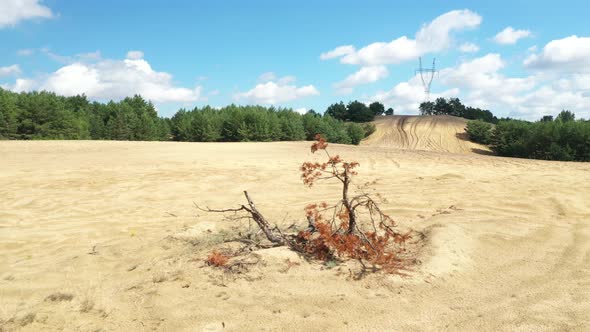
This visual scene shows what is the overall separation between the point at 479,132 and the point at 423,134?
6.31 meters

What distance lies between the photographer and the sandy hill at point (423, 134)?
43.5 meters

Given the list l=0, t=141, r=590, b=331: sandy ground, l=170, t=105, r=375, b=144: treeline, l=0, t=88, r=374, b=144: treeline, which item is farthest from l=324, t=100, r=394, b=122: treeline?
l=0, t=141, r=590, b=331: sandy ground

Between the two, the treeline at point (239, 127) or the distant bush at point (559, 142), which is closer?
the distant bush at point (559, 142)

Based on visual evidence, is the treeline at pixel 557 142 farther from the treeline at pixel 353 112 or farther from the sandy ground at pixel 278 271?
the treeline at pixel 353 112

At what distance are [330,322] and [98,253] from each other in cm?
253

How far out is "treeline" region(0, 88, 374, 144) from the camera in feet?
95.9

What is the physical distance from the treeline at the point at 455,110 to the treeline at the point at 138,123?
107ft

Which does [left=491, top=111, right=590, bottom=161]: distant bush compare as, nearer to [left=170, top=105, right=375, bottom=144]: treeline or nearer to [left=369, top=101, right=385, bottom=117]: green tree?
[left=170, top=105, right=375, bottom=144]: treeline

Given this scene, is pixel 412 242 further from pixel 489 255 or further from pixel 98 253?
pixel 98 253

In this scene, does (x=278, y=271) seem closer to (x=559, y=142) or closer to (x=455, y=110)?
(x=559, y=142)

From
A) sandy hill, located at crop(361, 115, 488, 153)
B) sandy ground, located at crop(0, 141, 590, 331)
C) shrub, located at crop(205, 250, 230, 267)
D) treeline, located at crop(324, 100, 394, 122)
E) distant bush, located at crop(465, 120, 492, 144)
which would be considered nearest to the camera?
sandy ground, located at crop(0, 141, 590, 331)

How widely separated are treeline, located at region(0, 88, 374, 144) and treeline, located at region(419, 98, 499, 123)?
32.5 m

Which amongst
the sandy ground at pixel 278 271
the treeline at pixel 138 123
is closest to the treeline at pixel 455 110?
the treeline at pixel 138 123

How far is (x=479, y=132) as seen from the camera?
46375 millimetres
